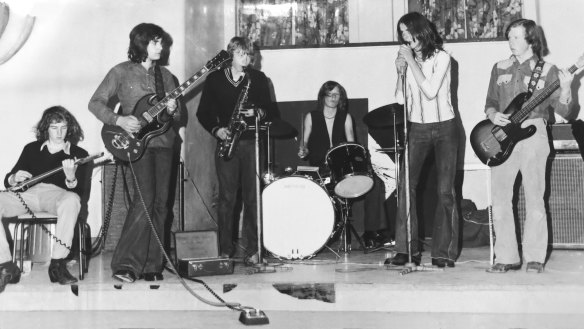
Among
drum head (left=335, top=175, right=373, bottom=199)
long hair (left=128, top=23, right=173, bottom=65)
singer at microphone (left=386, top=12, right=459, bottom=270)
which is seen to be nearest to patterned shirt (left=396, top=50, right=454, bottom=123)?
singer at microphone (left=386, top=12, right=459, bottom=270)

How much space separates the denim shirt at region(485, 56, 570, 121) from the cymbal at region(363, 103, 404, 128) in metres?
0.91

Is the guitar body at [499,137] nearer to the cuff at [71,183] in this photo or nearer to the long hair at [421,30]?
the long hair at [421,30]

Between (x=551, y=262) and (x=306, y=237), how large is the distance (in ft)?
5.60

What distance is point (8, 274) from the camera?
13.4ft

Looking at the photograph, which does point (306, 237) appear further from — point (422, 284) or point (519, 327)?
point (519, 327)

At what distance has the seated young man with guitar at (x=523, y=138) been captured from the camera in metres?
4.04

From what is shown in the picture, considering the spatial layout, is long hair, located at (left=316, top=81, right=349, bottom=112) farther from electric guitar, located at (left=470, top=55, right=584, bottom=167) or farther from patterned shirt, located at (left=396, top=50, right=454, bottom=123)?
electric guitar, located at (left=470, top=55, right=584, bottom=167)

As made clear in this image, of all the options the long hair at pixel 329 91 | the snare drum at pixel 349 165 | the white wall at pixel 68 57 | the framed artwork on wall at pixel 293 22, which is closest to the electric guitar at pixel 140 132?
the white wall at pixel 68 57

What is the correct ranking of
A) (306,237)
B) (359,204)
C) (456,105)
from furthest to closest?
(456,105) → (359,204) → (306,237)

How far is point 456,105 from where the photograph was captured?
6.45 m

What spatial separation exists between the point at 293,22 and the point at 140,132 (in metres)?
2.82

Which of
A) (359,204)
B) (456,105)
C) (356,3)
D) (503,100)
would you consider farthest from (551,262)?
(356,3)

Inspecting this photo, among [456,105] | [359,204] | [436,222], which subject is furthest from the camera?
[456,105]

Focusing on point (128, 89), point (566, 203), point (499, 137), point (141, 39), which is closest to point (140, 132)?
point (128, 89)
